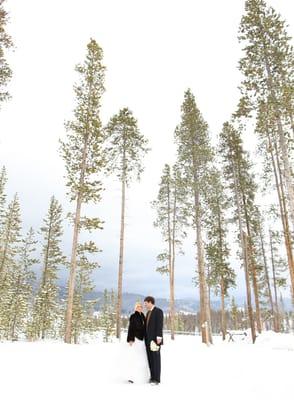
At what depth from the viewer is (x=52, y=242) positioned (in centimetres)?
3428

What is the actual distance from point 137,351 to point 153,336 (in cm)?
57

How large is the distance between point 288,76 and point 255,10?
4307mm

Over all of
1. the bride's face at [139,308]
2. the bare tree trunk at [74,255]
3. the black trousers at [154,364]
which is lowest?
the black trousers at [154,364]

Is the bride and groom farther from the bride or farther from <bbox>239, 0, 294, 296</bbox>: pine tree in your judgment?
<bbox>239, 0, 294, 296</bbox>: pine tree

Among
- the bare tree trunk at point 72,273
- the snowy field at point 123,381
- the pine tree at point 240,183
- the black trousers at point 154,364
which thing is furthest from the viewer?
the pine tree at point 240,183

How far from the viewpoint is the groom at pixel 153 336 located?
711cm

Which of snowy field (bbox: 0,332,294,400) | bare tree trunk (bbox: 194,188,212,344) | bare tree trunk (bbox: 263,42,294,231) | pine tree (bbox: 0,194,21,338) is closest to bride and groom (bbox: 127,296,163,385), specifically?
snowy field (bbox: 0,332,294,400)

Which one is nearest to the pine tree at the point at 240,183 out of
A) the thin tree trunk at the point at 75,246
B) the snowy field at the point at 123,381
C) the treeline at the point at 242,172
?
the treeline at the point at 242,172

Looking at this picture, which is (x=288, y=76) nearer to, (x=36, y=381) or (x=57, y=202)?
(x=36, y=381)

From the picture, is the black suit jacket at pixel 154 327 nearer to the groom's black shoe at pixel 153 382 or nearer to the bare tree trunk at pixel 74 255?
Result: the groom's black shoe at pixel 153 382

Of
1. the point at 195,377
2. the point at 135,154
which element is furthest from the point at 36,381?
the point at 135,154

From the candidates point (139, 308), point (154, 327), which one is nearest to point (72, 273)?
→ point (139, 308)

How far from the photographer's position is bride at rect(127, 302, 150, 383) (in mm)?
7152

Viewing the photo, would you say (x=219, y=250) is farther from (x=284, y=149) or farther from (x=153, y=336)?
(x=153, y=336)
